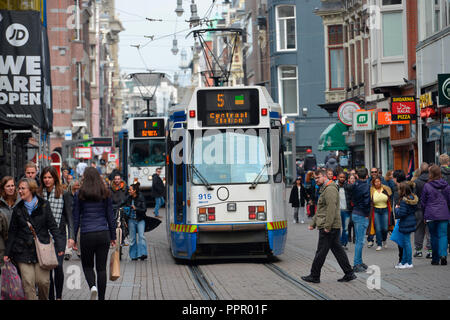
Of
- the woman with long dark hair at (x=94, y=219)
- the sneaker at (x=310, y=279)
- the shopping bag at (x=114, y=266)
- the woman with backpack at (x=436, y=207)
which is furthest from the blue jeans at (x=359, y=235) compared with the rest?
the woman with long dark hair at (x=94, y=219)

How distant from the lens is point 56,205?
10875 millimetres

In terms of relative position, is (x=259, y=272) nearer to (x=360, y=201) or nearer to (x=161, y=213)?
(x=360, y=201)

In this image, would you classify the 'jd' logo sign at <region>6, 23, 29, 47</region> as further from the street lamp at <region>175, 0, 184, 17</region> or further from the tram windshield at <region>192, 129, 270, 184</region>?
the street lamp at <region>175, 0, 184, 17</region>

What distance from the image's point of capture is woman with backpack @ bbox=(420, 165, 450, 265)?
15.2m

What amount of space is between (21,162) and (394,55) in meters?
13.7

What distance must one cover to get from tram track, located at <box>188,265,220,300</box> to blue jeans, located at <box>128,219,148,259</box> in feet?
5.00

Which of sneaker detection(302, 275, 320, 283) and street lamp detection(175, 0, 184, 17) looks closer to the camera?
sneaker detection(302, 275, 320, 283)

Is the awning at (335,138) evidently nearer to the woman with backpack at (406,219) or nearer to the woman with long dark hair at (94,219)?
the woman with backpack at (406,219)

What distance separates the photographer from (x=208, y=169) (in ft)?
52.9

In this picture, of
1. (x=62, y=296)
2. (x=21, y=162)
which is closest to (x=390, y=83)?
(x=21, y=162)

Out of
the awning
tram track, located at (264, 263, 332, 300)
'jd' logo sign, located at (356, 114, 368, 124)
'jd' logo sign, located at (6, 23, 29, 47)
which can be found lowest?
tram track, located at (264, 263, 332, 300)

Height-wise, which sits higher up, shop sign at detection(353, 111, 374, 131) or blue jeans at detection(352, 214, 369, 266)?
shop sign at detection(353, 111, 374, 131)

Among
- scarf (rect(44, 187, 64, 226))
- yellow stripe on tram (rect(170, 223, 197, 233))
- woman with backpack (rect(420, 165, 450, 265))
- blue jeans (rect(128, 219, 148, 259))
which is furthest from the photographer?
blue jeans (rect(128, 219, 148, 259))

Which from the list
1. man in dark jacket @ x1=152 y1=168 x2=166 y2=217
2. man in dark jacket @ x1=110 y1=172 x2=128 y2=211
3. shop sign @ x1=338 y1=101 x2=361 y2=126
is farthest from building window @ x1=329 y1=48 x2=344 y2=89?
man in dark jacket @ x1=110 y1=172 x2=128 y2=211
